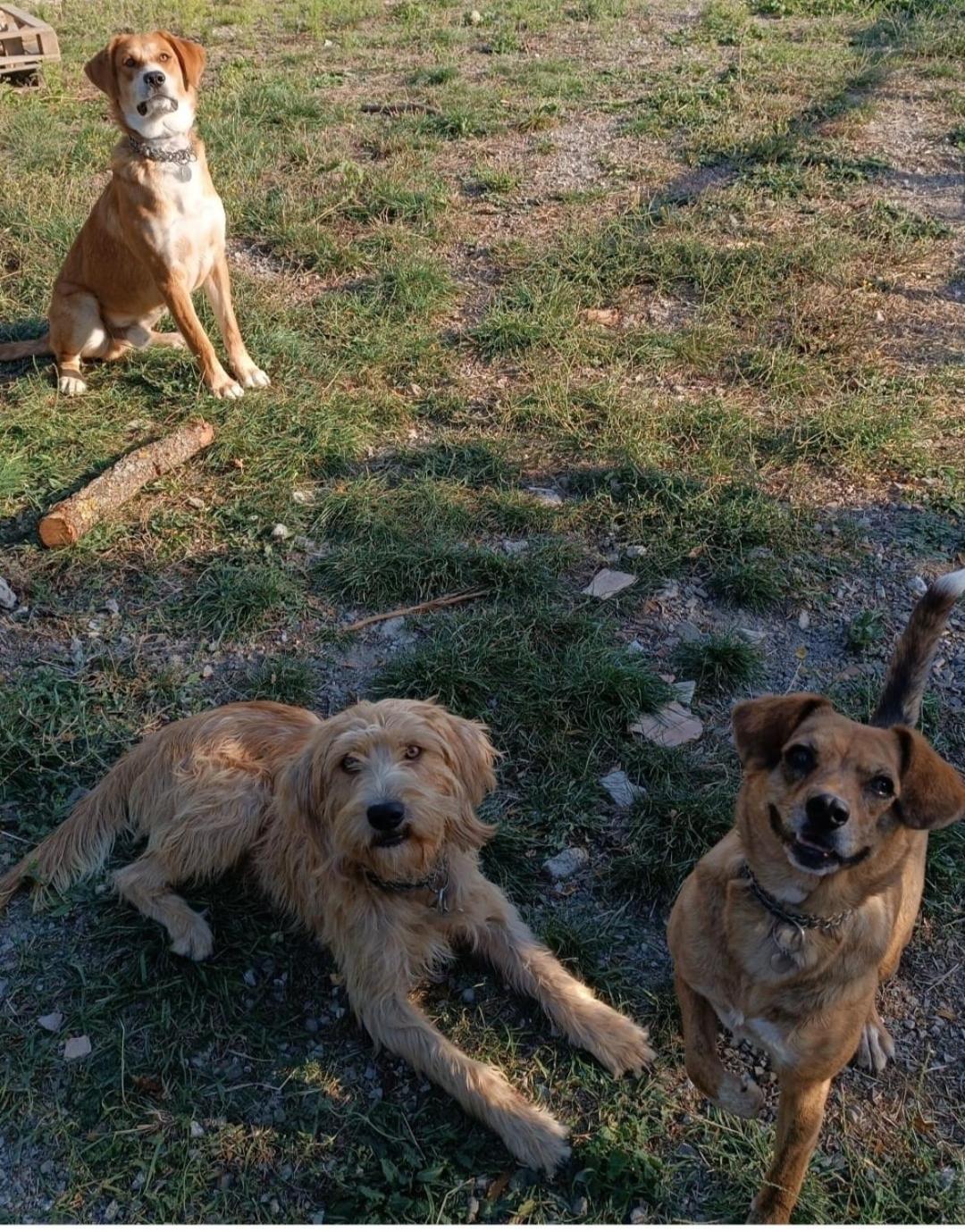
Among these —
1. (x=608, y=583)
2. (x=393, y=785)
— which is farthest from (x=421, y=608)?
(x=393, y=785)

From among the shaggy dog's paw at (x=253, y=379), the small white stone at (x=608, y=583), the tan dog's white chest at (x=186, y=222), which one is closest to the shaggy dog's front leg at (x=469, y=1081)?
the small white stone at (x=608, y=583)

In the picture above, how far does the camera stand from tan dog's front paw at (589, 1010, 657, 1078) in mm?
3283

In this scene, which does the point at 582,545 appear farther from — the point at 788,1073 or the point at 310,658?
the point at 788,1073

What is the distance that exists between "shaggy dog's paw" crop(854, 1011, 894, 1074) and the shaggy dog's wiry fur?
67 cm

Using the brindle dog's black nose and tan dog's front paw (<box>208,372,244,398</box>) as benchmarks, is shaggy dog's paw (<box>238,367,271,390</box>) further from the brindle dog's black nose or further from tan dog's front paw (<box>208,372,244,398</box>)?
the brindle dog's black nose

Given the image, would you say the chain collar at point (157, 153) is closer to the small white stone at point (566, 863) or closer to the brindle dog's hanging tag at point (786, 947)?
the small white stone at point (566, 863)

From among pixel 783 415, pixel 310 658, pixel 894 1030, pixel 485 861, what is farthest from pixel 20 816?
pixel 783 415

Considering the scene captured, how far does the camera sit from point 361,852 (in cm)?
318

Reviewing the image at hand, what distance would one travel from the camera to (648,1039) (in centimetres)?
337

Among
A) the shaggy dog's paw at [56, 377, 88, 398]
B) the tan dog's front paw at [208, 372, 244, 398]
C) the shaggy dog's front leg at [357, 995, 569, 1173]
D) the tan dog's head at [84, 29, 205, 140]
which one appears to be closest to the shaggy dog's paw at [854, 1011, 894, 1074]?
the shaggy dog's front leg at [357, 995, 569, 1173]

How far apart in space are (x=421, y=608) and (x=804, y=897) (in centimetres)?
249

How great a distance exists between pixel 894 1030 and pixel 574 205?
6470mm

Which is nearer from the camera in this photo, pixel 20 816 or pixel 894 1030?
pixel 894 1030

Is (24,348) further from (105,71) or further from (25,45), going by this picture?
(25,45)
